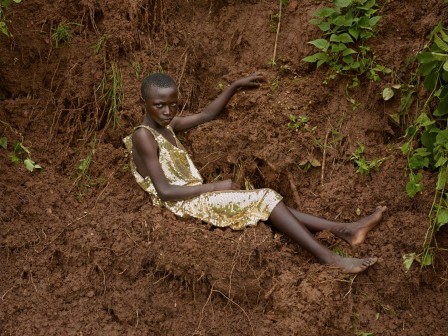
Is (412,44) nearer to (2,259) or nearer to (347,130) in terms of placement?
(347,130)

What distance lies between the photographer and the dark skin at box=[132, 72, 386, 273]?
13.7 feet

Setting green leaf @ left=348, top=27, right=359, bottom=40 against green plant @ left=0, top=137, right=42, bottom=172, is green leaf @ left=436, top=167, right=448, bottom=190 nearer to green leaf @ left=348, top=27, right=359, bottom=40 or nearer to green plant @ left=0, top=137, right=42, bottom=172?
green leaf @ left=348, top=27, right=359, bottom=40

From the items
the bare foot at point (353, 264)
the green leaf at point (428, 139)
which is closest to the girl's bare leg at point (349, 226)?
the bare foot at point (353, 264)

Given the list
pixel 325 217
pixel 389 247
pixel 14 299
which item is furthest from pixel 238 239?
Answer: pixel 14 299

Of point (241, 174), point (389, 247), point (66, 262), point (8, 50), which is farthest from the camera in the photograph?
point (8, 50)

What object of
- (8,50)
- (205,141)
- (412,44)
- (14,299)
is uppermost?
(412,44)

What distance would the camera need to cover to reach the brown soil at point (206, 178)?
414 centimetres

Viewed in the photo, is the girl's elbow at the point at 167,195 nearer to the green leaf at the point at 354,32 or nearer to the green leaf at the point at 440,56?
the green leaf at the point at 354,32

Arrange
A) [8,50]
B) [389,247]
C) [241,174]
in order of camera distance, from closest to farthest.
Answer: [389,247]
[241,174]
[8,50]

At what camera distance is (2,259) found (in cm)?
447

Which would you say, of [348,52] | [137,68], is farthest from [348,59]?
[137,68]

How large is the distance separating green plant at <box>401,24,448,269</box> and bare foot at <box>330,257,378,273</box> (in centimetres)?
22

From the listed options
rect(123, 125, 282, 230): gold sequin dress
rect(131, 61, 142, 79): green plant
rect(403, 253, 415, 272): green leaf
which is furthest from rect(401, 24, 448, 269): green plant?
rect(131, 61, 142, 79): green plant

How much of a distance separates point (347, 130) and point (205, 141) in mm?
1058
